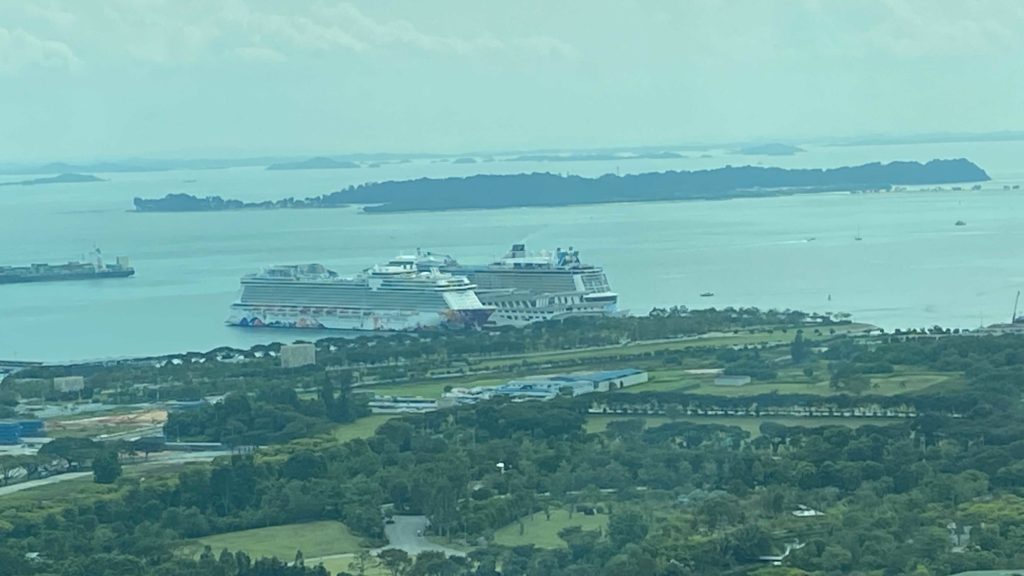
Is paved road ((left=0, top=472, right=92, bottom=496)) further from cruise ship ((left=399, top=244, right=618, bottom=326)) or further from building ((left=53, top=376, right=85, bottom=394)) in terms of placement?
cruise ship ((left=399, top=244, right=618, bottom=326))

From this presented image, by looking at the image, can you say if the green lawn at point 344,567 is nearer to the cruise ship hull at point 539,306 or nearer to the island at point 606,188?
the cruise ship hull at point 539,306

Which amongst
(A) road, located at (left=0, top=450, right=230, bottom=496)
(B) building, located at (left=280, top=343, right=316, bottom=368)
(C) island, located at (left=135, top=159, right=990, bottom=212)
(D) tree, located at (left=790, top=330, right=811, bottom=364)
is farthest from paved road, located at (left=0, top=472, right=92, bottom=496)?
(C) island, located at (left=135, top=159, right=990, bottom=212)

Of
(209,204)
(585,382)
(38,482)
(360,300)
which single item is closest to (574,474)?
(38,482)

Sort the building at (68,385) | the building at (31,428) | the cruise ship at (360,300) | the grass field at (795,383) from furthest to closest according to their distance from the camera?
the cruise ship at (360,300) → the building at (68,385) → the grass field at (795,383) → the building at (31,428)

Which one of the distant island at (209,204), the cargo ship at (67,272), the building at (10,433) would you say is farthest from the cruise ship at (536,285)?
the distant island at (209,204)

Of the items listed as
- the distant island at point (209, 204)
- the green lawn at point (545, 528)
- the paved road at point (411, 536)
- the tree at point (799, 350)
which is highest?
the distant island at point (209, 204)

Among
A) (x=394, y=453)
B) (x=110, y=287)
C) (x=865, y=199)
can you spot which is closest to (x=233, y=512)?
(x=394, y=453)

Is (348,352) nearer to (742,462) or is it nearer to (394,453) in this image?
(394,453)
